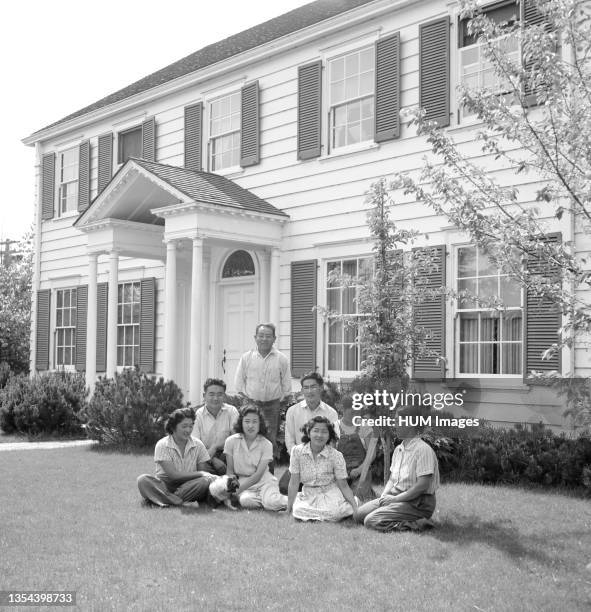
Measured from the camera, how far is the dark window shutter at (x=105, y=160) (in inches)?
699

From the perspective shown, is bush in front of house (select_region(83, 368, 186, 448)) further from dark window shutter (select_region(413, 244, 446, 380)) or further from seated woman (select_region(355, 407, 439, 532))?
seated woman (select_region(355, 407, 439, 532))

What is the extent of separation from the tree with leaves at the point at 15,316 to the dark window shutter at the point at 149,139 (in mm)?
7517

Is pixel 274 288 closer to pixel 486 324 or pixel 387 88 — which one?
pixel 387 88

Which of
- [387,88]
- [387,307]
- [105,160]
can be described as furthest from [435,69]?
[105,160]

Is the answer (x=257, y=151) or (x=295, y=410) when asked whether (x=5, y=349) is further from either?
(x=295, y=410)

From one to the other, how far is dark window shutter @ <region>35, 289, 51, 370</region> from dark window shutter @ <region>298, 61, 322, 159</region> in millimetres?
8433

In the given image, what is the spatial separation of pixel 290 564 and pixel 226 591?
765mm

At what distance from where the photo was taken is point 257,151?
14602mm

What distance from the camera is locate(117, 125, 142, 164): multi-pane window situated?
17469 mm

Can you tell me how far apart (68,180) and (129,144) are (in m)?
2.12

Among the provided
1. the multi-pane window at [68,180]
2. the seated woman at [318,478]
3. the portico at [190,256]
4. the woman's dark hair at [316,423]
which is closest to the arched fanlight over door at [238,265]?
the portico at [190,256]

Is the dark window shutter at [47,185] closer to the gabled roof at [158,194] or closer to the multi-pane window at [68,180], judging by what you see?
the multi-pane window at [68,180]

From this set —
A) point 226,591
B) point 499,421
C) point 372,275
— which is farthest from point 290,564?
point 499,421

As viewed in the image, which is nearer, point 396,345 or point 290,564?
point 290,564
